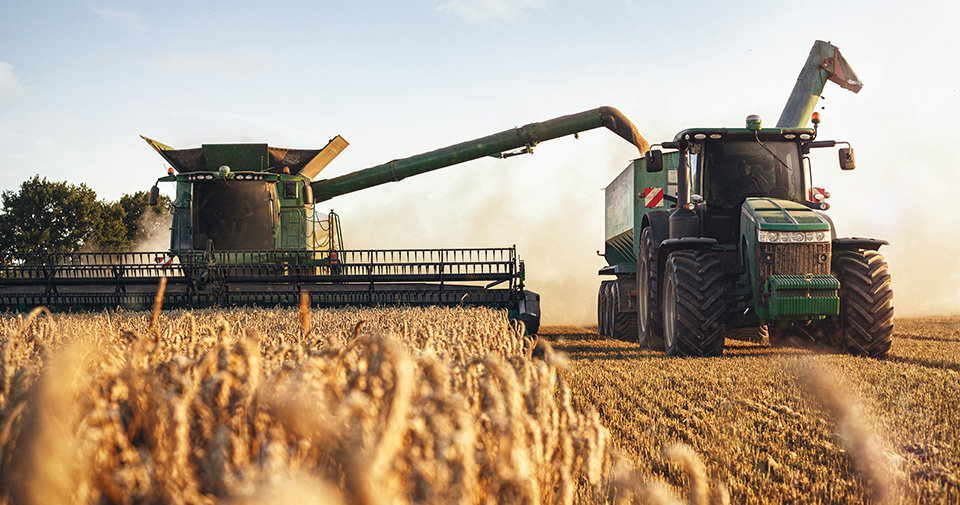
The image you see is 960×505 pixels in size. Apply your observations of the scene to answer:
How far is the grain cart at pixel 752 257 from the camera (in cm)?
763

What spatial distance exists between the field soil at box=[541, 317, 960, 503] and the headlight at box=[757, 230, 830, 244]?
125 cm

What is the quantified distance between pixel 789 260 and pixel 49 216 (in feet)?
129

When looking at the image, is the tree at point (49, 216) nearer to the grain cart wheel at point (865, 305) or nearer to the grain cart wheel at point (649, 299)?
the grain cart wheel at point (649, 299)

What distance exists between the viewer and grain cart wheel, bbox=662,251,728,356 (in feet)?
25.8

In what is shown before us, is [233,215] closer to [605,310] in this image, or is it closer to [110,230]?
[605,310]

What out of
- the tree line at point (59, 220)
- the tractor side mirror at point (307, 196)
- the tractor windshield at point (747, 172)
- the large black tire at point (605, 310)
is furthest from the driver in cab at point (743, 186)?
the tree line at point (59, 220)

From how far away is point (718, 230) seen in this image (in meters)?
8.77

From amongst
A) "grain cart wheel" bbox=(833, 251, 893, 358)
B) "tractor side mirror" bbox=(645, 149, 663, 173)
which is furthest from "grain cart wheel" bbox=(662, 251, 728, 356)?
"grain cart wheel" bbox=(833, 251, 893, 358)

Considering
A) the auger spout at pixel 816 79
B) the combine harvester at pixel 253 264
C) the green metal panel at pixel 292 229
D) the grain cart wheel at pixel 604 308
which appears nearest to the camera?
the combine harvester at pixel 253 264

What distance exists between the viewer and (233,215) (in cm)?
1241

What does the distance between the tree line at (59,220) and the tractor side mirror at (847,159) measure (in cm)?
3371

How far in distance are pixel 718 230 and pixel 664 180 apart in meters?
2.99

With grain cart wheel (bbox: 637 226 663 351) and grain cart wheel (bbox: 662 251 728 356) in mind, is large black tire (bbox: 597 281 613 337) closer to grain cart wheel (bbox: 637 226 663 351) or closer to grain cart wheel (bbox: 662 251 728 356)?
grain cart wheel (bbox: 637 226 663 351)

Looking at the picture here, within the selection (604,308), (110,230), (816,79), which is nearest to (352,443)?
(604,308)
